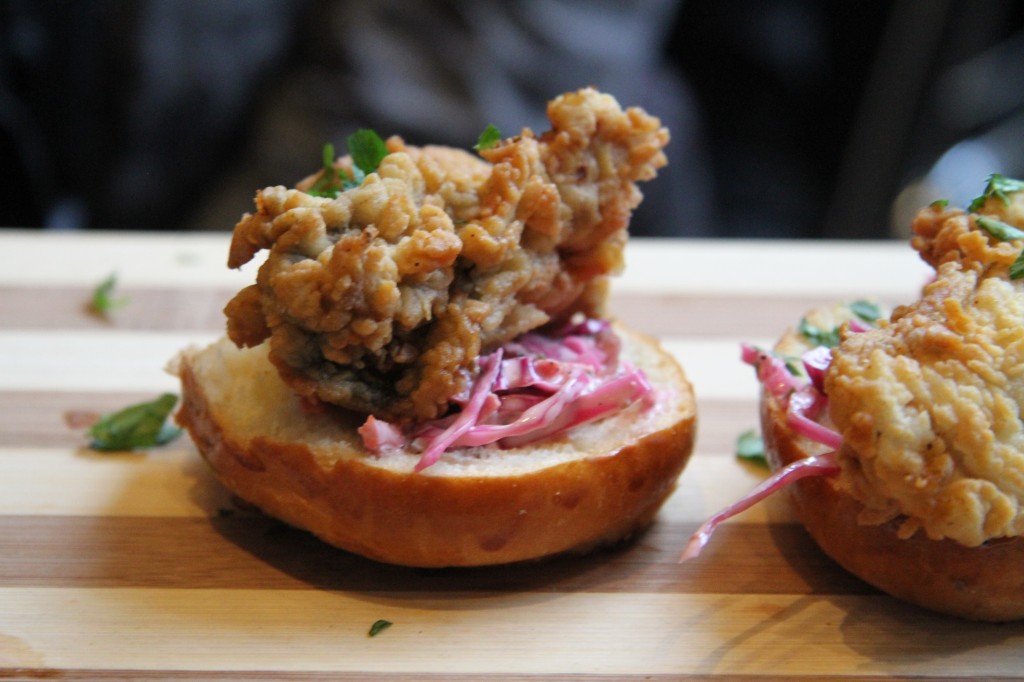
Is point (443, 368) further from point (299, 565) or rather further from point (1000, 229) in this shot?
point (1000, 229)

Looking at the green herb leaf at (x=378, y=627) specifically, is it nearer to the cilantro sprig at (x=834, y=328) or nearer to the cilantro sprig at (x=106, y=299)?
the cilantro sprig at (x=834, y=328)

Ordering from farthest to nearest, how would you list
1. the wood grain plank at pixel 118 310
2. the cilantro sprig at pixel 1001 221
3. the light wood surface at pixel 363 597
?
the wood grain plank at pixel 118 310 → the cilantro sprig at pixel 1001 221 → the light wood surface at pixel 363 597

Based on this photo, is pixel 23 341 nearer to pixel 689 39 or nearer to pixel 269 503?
pixel 269 503

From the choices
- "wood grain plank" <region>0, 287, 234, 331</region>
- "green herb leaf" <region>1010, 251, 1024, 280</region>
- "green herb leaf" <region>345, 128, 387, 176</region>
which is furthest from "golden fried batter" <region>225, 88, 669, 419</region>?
"wood grain plank" <region>0, 287, 234, 331</region>

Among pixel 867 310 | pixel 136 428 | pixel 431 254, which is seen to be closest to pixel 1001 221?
pixel 867 310

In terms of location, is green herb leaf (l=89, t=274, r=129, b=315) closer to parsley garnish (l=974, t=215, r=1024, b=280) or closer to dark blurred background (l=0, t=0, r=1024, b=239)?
dark blurred background (l=0, t=0, r=1024, b=239)

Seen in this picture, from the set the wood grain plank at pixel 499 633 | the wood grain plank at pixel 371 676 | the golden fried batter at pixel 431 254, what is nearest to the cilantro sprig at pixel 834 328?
the golden fried batter at pixel 431 254

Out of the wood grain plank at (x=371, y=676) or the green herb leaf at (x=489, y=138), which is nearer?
the wood grain plank at (x=371, y=676)
